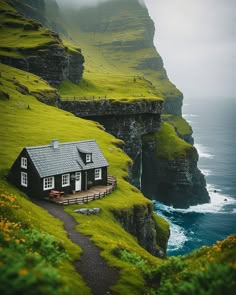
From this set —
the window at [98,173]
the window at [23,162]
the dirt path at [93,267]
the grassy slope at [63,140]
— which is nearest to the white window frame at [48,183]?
the window at [23,162]

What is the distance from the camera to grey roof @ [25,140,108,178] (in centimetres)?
5119

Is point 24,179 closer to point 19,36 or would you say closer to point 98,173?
point 98,173

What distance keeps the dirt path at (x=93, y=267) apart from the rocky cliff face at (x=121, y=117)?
86.2 m

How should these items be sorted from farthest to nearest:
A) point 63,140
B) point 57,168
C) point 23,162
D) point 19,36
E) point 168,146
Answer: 1. point 19,36
2. point 168,146
3. point 63,140
4. point 57,168
5. point 23,162

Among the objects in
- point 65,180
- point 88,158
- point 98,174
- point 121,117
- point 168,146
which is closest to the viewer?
point 65,180

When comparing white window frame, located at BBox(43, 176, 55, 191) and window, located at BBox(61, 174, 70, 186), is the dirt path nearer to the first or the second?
white window frame, located at BBox(43, 176, 55, 191)

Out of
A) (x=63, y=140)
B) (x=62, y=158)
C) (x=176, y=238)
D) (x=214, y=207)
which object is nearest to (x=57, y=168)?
(x=62, y=158)

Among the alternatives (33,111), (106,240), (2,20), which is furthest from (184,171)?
(2,20)

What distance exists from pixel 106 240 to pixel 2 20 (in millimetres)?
162170

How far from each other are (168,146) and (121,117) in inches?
946

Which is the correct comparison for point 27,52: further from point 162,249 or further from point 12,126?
point 162,249

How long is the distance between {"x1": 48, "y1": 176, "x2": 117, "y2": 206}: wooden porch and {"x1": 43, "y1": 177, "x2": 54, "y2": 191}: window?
1880mm

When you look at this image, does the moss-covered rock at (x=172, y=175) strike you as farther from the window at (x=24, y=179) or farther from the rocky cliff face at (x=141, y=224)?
the window at (x=24, y=179)

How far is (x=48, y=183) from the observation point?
5191cm
